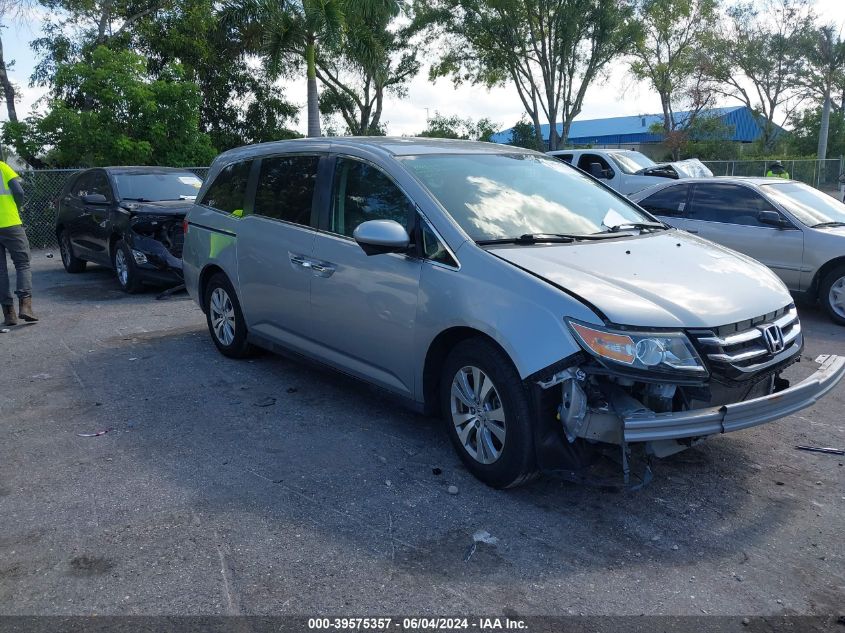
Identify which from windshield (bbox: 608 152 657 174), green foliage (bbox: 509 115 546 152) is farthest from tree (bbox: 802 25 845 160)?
windshield (bbox: 608 152 657 174)

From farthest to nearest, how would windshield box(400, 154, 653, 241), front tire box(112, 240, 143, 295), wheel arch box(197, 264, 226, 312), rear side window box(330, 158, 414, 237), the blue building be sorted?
the blue building < front tire box(112, 240, 143, 295) < wheel arch box(197, 264, 226, 312) < rear side window box(330, 158, 414, 237) < windshield box(400, 154, 653, 241)

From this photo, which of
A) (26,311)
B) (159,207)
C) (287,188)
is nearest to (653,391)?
(287,188)

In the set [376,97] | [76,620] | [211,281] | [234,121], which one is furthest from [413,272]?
[376,97]

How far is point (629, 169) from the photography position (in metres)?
15.2

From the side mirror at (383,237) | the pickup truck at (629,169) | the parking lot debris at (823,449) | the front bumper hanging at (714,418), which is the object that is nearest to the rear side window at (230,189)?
the side mirror at (383,237)

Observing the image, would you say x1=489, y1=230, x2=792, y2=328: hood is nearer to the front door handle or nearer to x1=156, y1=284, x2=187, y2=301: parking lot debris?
the front door handle

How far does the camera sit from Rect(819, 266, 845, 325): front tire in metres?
8.06

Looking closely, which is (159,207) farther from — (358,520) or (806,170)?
(806,170)

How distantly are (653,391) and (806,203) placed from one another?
6430 mm

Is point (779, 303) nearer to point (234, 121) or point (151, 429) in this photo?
point (151, 429)

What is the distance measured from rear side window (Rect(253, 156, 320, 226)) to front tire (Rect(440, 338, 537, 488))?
6.24ft

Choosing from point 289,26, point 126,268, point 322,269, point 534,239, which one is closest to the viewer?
point 534,239

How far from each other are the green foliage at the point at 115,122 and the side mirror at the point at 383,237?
14469 mm

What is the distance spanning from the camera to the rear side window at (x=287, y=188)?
544 centimetres
